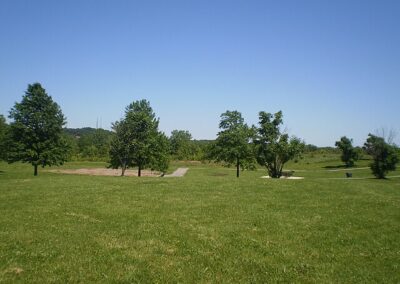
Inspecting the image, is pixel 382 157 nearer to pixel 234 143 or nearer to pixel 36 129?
pixel 234 143

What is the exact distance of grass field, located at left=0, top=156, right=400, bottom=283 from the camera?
10344mm

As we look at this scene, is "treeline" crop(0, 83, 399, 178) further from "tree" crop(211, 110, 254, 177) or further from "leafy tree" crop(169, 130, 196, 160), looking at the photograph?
"leafy tree" crop(169, 130, 196, 160)

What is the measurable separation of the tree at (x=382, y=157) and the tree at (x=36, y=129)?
50978 millimetres

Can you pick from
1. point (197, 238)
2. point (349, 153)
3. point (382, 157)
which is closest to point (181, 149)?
point (349, 153)

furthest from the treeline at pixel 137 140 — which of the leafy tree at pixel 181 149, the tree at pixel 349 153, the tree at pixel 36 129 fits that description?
the leafy tree at pixel 181 149

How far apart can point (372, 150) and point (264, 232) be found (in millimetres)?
52344

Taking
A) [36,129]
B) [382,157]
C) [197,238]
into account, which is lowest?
[197,238]

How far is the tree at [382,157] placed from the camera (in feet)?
192

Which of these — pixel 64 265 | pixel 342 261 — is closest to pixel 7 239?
pixel 64 265

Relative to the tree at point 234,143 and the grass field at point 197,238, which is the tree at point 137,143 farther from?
the grass field at point 197,238

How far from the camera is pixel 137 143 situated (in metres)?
49.0

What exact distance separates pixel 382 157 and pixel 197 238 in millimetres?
55589

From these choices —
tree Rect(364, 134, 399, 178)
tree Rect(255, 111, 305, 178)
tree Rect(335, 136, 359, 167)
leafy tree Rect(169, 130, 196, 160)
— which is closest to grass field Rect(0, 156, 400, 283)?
tree Rect(255, 111, 305, 178)

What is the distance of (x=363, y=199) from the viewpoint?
22.7 m
